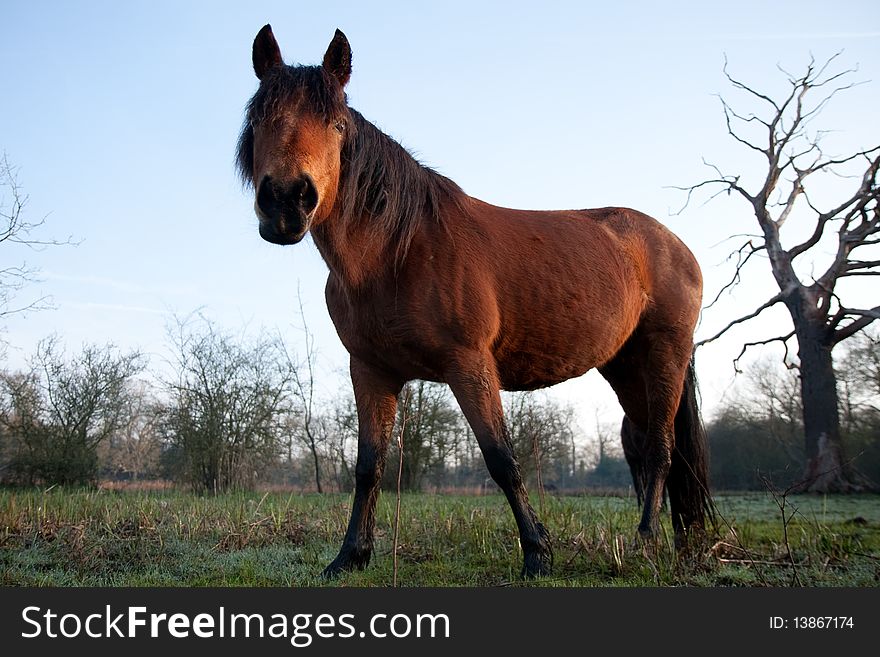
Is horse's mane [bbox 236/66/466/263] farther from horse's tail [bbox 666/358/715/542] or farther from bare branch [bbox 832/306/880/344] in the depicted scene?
bare branch [bbox 832/306/880/344]

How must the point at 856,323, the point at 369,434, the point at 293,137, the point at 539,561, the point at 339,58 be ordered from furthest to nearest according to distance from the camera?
the point at 856,323
the point at 369,434
the point at 339,58
the point at 539,561
the point at 293,137

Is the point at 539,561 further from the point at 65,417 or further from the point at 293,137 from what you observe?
the point at 65,417

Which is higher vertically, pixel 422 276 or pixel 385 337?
pixel 422 276

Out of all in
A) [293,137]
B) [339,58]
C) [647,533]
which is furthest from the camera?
[647,533]

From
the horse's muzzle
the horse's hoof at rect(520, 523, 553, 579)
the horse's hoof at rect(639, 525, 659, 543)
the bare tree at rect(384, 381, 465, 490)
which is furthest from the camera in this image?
the bare tree at rect(384, 381, 465, 490)

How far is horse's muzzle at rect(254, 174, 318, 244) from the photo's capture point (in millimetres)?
3291

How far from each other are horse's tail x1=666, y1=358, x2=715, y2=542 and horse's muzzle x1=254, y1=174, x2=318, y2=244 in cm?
382

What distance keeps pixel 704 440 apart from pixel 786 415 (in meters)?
22.2

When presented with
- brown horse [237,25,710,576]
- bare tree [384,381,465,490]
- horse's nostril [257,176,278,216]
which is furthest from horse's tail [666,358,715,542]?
bare tree [384,381,465,490]

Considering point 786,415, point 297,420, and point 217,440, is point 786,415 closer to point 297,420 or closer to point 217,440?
point 297,420

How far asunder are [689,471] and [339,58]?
4.50 meters

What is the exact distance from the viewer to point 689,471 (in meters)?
5.62

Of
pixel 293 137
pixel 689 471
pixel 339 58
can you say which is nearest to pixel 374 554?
pixel 689 471

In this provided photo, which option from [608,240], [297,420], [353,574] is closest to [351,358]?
[353,574]
